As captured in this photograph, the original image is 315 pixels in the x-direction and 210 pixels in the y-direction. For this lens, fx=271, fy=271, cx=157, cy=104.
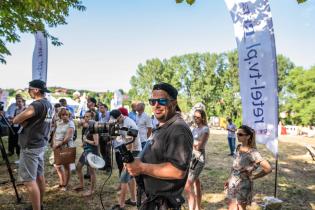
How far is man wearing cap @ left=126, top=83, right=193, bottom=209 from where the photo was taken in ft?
6.59

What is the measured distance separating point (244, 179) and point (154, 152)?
2234 millimetres

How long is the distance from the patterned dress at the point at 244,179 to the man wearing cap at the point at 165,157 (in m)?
2.00

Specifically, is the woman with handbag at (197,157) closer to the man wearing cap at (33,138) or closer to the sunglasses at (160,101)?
the man wearing cap at (33,138)

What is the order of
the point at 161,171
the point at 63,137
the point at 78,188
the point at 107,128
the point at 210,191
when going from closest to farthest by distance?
the point at 161,171
the point at 107,128
the point at 63,137
the point at 78,188
the point at 210,191

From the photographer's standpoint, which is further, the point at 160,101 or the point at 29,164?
the point at 29,164

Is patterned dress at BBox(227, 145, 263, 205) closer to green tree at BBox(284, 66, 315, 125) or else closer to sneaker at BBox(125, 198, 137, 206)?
sneaker at BBox(125, 198, 137, 206)

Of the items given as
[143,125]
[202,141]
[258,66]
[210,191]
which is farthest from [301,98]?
[202,141]

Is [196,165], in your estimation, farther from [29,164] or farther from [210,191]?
[29,164]

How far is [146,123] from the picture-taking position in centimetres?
685

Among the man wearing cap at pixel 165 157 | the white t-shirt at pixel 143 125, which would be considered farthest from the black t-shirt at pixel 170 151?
the white t-shirt at pixel 143 125

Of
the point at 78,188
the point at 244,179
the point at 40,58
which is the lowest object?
the point at 78,188

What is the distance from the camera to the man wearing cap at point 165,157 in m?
2.01

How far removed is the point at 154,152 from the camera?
2201mm

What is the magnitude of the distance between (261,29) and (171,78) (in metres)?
64.9
